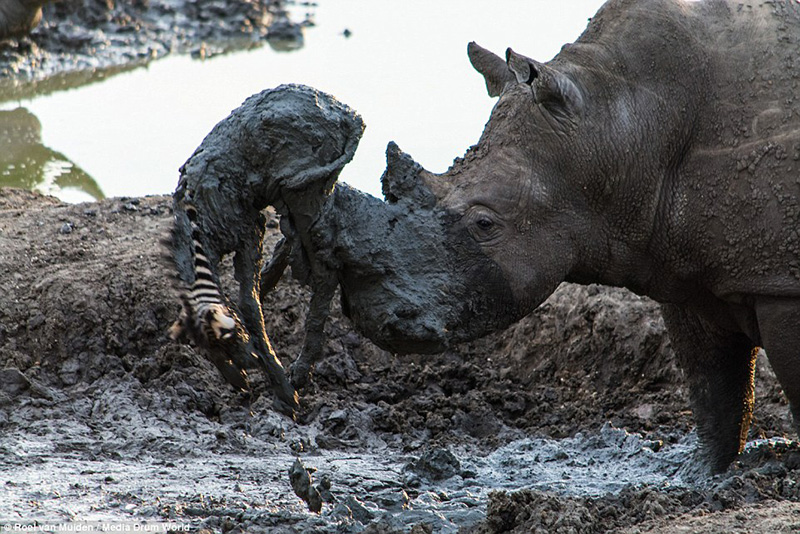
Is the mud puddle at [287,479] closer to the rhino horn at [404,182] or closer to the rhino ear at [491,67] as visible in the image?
the rhino horn at [404,182]

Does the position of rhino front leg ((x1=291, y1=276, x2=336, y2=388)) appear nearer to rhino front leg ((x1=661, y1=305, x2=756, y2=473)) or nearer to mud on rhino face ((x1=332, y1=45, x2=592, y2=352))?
mud on rhino face ((x1=332, y1=45, x2=592, y2=352))

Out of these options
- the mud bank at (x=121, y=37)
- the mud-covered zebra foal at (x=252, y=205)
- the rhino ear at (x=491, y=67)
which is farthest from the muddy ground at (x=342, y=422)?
the mud bank at (x=121, y=37)

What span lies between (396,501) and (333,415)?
50.1 inches

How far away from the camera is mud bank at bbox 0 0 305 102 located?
52.9 feet

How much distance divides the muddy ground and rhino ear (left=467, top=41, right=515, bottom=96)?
1.67 metres

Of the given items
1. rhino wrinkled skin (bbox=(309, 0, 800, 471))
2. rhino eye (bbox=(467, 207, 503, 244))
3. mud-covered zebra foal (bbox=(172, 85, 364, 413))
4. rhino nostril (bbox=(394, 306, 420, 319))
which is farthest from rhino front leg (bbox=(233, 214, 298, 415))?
rhino eye (bbox=(467, 207, 503, 244))

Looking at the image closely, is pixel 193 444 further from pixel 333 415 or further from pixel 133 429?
pixel 333 415

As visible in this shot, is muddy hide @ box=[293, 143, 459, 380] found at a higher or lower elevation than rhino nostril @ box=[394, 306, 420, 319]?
higher

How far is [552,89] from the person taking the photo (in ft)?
16.5

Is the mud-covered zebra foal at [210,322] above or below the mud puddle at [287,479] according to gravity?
above

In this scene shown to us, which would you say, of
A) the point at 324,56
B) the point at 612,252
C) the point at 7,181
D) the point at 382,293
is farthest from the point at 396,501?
the point at 324,56

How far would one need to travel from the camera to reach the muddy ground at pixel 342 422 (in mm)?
5152

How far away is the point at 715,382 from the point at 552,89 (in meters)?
1.79

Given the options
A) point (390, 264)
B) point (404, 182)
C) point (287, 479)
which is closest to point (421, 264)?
point (390, 264)
